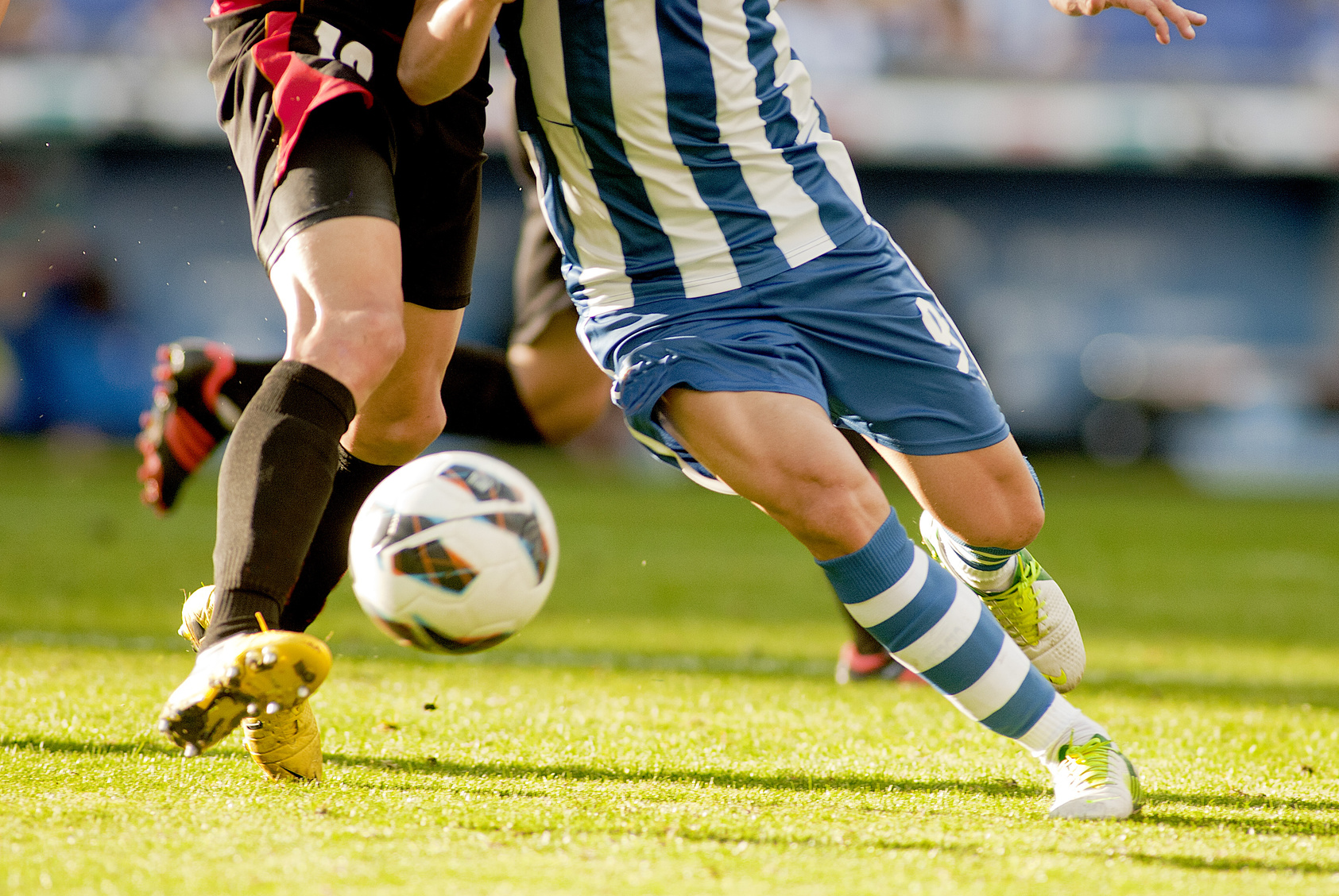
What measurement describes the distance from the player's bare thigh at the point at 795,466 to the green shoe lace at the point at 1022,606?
681 millimetres

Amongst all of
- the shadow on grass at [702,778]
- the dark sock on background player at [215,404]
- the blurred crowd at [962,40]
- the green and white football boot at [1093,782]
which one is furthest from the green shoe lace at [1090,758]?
the blurred crowd at [962,40]

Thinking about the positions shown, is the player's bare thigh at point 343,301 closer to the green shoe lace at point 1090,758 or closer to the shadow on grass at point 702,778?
the shadow on grass at point 702,778

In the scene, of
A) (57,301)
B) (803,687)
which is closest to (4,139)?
(57,301)

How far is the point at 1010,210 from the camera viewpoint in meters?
19.1

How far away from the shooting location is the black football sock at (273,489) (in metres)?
2.17

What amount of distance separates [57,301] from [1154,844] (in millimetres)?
16198

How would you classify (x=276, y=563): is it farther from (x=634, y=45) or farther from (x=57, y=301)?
(x=57, y=301)

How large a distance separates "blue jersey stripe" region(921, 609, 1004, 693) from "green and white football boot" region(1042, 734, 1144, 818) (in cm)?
21

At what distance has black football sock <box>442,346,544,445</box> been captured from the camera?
Result: 13.6ft

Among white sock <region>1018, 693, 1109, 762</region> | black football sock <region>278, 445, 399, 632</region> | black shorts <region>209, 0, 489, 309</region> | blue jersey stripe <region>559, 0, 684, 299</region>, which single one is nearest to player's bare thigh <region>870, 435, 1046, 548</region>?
white sock <region>1018, 693, 1109, 762</region>

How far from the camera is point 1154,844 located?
228 cm

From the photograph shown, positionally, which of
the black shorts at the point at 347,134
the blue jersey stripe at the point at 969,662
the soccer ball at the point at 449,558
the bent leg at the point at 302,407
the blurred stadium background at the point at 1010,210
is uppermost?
the black shorts at the point at 347,134

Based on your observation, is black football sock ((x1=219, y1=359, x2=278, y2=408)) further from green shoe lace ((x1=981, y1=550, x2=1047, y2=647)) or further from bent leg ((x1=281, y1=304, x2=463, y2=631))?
green shoe lace ((x1=981, y1=550, x2=1047, y2=647))

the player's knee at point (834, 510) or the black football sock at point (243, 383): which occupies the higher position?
the player's knee at point (834, 510)
